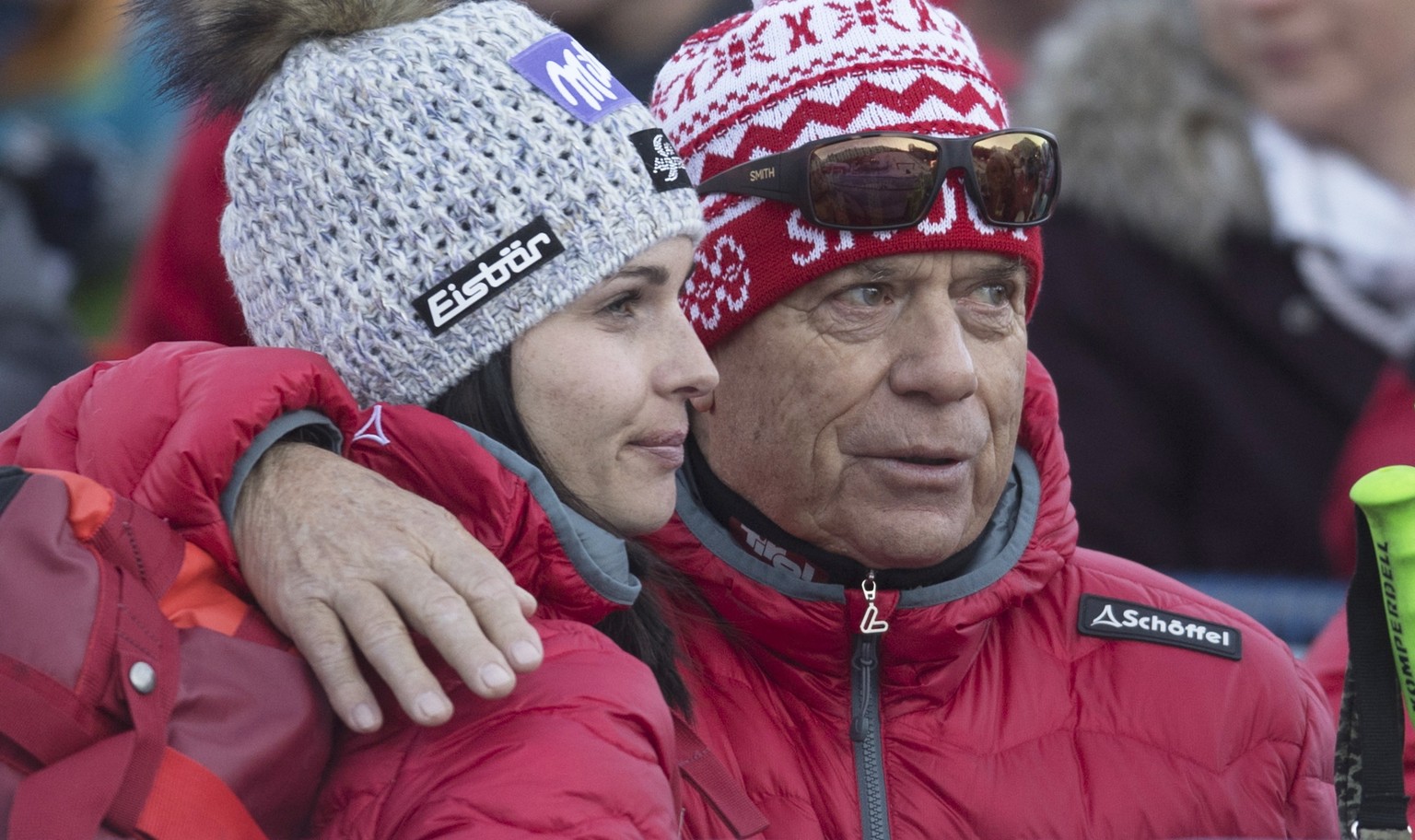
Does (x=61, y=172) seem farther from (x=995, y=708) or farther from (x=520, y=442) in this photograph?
(x=995, y=708)

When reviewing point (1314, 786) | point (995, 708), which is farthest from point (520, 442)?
point (1314, 786)

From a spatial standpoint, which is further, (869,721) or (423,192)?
(869,721)

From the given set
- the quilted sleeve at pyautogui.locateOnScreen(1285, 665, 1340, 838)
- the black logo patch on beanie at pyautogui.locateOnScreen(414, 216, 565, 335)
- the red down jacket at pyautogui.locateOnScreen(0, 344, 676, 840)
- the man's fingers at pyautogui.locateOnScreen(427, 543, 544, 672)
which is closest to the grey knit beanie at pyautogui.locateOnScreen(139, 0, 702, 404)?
the black logo patch on beanie at pyautogui.locateOnScreen(414, 216, 565, 335)

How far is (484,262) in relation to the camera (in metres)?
2.15

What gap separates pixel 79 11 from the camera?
608cm

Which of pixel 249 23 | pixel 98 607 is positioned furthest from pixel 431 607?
pixel 249 23

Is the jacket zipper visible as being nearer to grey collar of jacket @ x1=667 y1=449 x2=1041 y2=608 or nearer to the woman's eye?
grey collar of jacket @ x1=667 y1=449 x2=1041 y2=608

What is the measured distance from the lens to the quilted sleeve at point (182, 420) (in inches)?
75.5

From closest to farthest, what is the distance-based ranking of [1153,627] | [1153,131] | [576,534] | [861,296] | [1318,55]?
[576,534] → [861,296] → [1153,627] → [1318,55] → [1153,131]

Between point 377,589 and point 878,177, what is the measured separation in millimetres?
991

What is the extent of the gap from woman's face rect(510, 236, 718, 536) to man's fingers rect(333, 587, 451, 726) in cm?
41

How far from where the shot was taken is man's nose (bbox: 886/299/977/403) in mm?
2498

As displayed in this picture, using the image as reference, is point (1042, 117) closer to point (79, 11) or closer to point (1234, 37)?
point (1234, 37)

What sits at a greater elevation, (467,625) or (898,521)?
(467,625)
